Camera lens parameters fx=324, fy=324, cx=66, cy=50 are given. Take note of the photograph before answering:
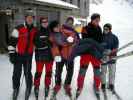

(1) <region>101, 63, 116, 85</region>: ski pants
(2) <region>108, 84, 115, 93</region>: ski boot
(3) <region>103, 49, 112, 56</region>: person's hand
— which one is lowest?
(2) <region>108, 84, 115, 93</region>: ski boot

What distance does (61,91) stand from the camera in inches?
331

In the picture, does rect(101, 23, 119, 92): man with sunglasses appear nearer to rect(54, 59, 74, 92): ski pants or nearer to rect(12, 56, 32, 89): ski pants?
rect(54, 59, 74, 92): ski pants

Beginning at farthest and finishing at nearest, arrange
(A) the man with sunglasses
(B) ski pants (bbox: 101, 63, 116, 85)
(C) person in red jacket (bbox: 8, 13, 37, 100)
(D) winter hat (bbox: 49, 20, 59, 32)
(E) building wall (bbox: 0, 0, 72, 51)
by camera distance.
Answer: (E) building wall (bbox: 0, 0, 72, 51) < (B) ski pants (bbox: 101, 63, 116, 85) < (A) the man with sunglasses < (D) winter hat (bbox: 49, 20, 59, 32) < (C) person in red jacket (bbox: 8, 13, 37, 100)

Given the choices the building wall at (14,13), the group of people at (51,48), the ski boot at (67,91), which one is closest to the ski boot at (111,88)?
the group of people at (51,48)

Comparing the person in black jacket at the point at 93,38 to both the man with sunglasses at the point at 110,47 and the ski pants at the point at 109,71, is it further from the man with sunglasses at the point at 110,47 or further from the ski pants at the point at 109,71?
the ski pants at the point at 109,71

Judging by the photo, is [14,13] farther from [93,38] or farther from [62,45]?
[93,38]

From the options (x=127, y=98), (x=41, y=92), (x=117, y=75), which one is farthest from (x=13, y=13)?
(x=127, y=98)

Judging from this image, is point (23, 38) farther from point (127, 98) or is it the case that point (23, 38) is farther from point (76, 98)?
point (127, 98)

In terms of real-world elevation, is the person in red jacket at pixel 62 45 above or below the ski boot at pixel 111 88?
above

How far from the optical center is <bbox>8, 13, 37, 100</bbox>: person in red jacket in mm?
7402

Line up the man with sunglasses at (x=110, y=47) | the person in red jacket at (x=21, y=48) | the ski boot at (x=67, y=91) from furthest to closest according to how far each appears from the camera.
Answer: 1. the man with sunglasses at (x=110, y=47)
2. the ski boot at (x=67, y=91)
3. the person in red jacket at (x=21, y=48)

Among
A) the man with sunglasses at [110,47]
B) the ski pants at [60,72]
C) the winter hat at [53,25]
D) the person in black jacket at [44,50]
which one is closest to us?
the person in black jacket at [44,50]

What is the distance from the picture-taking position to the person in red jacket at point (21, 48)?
7.40m

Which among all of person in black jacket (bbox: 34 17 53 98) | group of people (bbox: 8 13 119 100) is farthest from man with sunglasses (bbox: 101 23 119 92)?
person in black jacket (bbox: 34 17 53 98)
